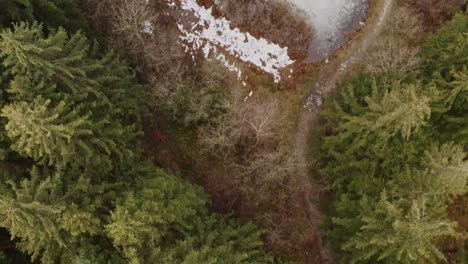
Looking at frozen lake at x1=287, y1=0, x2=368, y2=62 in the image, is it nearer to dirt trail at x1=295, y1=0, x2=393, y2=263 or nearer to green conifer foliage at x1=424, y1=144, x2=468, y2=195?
dirt trail at x1=295, y1=0, x2=393, y2=263

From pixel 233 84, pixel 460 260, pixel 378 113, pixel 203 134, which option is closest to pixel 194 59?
pixel 233 84

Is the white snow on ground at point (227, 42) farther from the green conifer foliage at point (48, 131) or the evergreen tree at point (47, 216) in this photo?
the evergreen tree at point (47, 216)

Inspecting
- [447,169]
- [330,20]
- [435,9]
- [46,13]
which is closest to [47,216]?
[46,13]

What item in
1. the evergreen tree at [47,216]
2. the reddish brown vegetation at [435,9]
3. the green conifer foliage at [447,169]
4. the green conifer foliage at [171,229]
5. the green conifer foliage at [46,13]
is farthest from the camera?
the reddish brown vegetation at [435,9]

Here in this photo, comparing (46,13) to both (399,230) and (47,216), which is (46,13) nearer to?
(47,216)

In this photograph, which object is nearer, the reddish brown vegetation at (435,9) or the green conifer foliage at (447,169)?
the green conifer foliage at (447,169)

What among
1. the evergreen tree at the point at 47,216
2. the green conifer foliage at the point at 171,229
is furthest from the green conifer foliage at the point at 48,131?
the green conifer foliage at the point at 171,229
